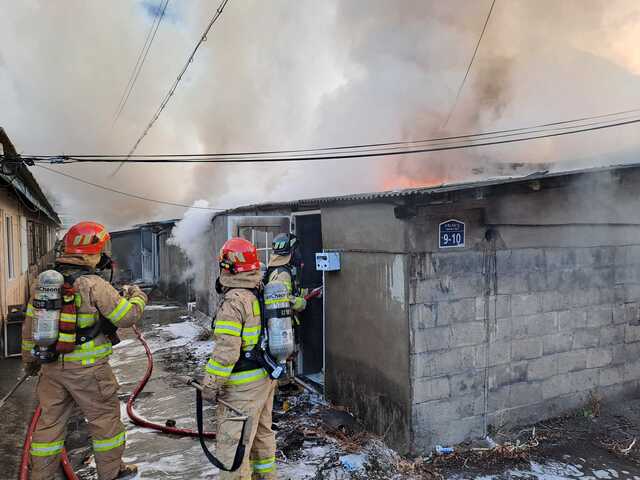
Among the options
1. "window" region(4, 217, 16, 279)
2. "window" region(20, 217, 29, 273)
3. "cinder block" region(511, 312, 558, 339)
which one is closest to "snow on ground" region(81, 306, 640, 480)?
"cinder block" region(511, 312, 558, 339)

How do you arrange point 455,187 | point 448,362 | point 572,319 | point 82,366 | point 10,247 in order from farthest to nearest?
1. point 10,247
2. point 572,319
3. point 448,362
4. point 455,187
5. point 82,366

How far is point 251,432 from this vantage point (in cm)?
306

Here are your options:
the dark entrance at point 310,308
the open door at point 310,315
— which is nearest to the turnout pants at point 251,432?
the open door at point 310,315

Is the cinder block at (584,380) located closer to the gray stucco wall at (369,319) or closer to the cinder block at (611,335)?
the cinder block at (611,335)

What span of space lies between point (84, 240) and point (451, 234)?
3.25m

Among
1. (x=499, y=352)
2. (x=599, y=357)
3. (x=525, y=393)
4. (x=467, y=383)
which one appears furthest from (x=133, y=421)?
(x=599, y=357)

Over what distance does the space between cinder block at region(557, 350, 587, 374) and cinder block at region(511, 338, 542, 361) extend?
14.3 inches

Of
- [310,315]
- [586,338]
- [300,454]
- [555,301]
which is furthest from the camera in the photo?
[310,315]

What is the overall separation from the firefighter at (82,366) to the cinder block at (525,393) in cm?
380

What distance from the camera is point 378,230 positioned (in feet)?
14.1

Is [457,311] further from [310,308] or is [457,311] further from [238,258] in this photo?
[310,308]

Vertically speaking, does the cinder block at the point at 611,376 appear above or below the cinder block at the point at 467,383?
below

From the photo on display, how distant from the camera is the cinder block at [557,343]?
467 cm

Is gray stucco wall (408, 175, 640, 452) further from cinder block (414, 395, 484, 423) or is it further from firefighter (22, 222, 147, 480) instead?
firefighter (22, 222, 147, 480)
